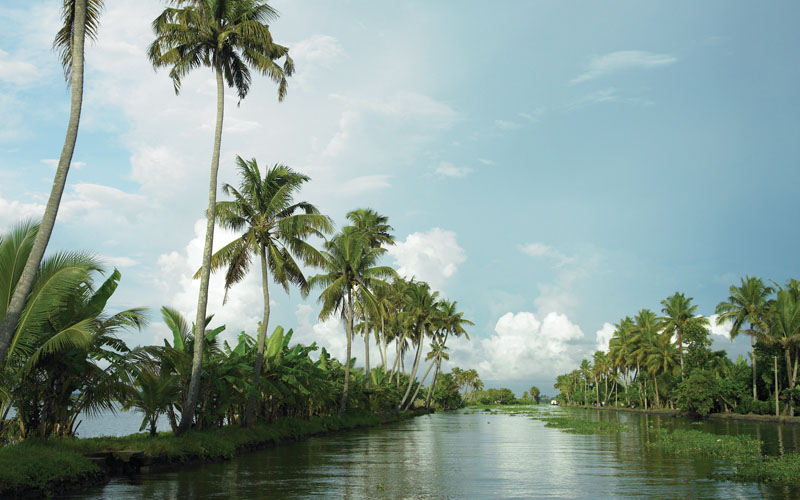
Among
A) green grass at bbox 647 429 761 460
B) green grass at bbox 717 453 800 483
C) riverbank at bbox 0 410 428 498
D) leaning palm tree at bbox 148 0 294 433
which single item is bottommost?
green grass at bbox 647 429 761 460

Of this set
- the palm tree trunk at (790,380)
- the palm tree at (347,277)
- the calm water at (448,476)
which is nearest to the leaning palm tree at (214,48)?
the calm water at (448,476)

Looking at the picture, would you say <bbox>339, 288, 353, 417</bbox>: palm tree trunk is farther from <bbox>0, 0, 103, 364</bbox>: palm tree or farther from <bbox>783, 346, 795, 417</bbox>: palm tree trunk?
<bbox>783, 346, 795, 417</bbox>: palm tree trunk

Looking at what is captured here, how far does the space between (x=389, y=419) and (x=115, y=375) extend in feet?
122

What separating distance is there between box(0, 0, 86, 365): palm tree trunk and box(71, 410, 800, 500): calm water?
4.19 m

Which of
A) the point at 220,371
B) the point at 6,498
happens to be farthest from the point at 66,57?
the point at 220,371

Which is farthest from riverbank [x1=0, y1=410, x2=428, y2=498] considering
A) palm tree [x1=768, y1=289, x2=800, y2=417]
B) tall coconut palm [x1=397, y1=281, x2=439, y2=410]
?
palm tree [x1=768, y1=289, x2=800, y2=417]

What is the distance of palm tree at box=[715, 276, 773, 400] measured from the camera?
48691 mm

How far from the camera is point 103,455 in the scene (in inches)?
618

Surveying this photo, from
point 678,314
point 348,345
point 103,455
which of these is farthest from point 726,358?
point 103,455

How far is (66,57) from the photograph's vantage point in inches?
609

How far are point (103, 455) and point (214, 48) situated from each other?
1513cm

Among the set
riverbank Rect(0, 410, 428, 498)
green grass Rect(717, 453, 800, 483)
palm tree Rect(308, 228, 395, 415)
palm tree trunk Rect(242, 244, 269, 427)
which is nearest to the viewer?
riverbank Rect(0, 410, 428, 498)

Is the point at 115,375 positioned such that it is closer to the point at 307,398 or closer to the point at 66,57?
the point at 66,57

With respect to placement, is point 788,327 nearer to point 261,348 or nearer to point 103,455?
point 261,348
